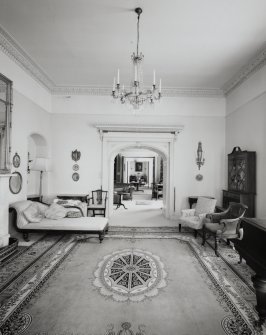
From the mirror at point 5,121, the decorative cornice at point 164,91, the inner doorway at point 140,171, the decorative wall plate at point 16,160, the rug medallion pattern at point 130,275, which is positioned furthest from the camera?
the inner doorway at point 140,171

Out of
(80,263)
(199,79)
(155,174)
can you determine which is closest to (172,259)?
(80,263)

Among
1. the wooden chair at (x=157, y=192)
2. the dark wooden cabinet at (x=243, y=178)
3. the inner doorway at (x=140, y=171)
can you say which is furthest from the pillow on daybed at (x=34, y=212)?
the inner doorway at (x=140, y=171)

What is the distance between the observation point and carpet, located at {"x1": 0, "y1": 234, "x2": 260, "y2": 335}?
2.38 m

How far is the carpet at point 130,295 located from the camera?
7.81ft

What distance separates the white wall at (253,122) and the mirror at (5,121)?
5.99m

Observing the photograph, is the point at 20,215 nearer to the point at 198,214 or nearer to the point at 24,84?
the point at 24,84

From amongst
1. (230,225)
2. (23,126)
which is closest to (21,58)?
(23,126)

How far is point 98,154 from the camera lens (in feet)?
24.6

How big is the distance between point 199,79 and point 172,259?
523 centimetres

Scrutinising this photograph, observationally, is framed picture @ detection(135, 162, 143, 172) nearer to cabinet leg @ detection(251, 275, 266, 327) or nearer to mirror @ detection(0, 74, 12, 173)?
mirror @ detection(0, 74, 12, 173)

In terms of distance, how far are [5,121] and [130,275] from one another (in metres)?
4.21

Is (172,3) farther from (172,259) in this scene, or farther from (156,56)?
(172,259)

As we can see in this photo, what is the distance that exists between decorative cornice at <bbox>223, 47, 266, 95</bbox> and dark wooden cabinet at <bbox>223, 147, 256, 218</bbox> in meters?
2.02

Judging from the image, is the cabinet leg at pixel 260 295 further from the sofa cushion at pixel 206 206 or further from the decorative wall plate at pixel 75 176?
the decorative wall plate at pixel 75 176
